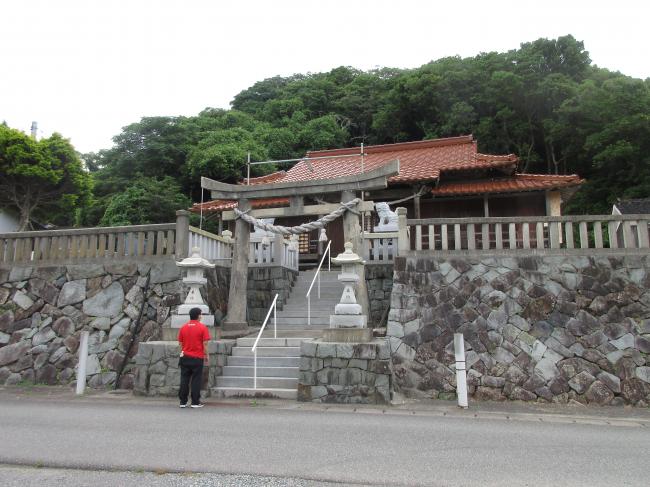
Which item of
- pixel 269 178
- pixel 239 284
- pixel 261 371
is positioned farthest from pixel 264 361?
pixel 269 178

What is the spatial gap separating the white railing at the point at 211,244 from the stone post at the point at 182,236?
0.13 m

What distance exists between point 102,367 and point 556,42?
102ft

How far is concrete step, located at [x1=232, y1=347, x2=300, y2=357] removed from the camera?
852cm

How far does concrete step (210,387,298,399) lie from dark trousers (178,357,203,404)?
0.83 m

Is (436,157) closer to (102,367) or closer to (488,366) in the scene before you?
(488,366)

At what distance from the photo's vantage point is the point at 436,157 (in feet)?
57.8

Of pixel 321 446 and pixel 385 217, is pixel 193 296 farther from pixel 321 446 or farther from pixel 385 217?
pixel 385 217

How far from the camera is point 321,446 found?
4.72 meters

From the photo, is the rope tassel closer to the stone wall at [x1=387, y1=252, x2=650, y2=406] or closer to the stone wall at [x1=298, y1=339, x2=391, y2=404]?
the stone wall at [x1=387, y1=252, x2=650, y2=406]

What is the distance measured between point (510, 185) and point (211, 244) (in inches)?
369

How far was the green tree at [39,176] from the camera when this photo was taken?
59.8 feet

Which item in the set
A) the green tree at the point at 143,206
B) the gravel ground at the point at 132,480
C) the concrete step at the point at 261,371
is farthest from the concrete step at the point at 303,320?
the green tree at the point at 143,206

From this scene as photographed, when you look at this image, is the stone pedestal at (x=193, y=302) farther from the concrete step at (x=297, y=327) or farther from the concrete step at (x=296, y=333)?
the concrete step at (x=297, y=327)

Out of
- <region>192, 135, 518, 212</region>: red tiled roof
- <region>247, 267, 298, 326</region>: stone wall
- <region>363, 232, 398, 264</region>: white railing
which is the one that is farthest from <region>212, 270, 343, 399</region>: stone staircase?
<region>192, 135, 518, 212</region>: red tiled roof
